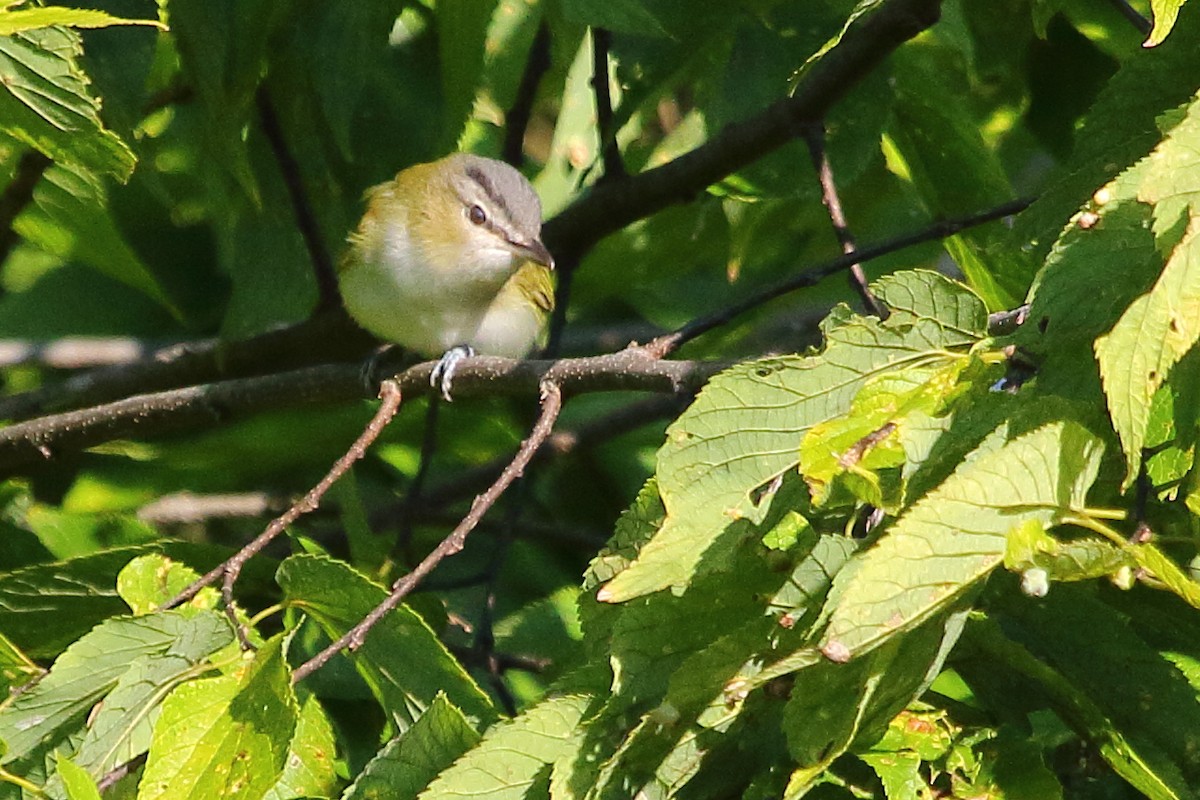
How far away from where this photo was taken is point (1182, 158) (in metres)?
1.49

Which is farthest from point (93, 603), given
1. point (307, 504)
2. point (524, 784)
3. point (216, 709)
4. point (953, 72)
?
point (953, 72)

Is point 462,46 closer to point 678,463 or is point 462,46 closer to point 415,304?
point 415,304

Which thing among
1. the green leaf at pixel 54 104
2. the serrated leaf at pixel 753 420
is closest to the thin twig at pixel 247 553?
the green leaf at pixel 54 104

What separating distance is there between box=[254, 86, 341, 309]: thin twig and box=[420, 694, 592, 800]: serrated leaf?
1.66 metres

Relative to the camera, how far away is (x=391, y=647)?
7.32 feet

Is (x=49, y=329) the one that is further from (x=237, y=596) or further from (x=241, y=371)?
(x=237, y=596)

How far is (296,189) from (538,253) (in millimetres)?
688

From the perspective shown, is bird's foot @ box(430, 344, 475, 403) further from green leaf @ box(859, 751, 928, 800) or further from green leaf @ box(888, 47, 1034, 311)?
green leaf @ box(859, 751, 928, 800)

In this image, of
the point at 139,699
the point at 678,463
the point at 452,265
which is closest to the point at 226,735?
the point at 139,699

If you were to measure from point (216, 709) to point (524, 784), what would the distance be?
16.0 inches

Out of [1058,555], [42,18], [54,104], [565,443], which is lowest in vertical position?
[565,443]

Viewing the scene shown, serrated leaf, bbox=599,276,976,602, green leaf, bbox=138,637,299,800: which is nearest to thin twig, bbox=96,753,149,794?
green leaf, bbox=138,637,299,800

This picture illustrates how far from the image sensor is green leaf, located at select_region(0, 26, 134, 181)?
83.7 inches

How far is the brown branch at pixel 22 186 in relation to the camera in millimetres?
3207
